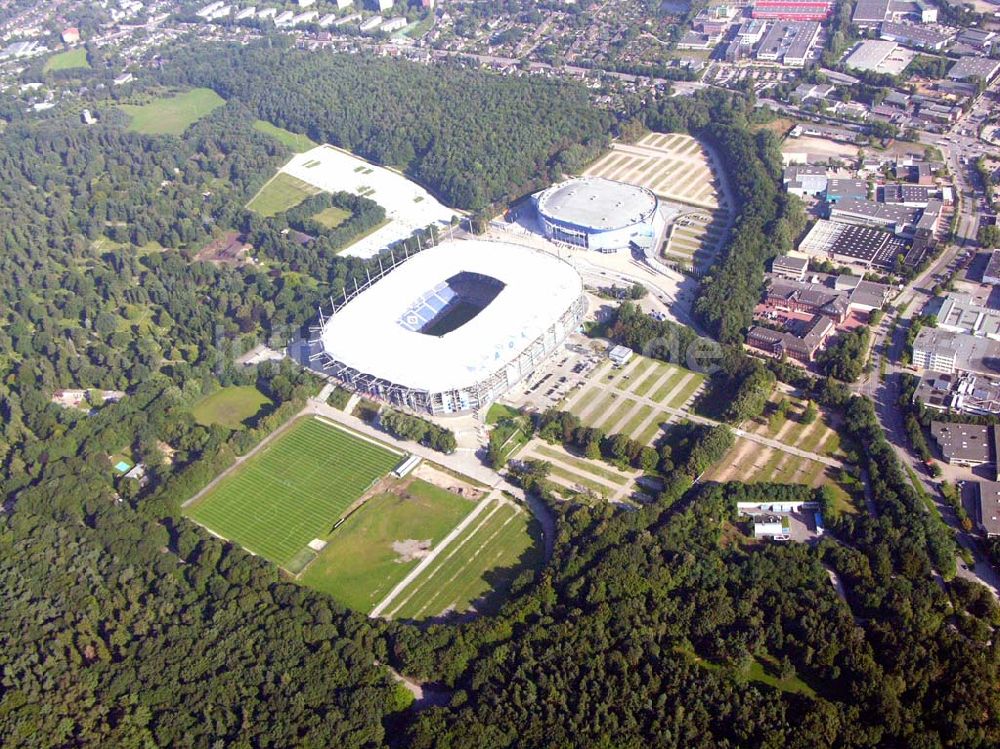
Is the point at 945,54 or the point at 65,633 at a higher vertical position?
the point at 945,54

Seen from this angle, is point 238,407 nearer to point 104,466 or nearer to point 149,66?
point 104,466

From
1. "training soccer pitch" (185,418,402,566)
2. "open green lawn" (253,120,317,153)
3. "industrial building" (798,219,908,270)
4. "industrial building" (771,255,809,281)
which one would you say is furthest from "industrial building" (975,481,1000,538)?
"open green lawn" (253,120,317,153)

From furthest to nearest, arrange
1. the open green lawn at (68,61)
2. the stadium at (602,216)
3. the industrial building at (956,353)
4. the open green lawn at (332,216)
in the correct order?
the open green lawn at (68,61) < the open green lawn at (332,216) < the stadium at (602,216) < the industrial building at (956,353)

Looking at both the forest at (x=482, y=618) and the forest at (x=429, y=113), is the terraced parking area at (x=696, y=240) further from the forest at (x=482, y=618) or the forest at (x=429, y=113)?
the forest at (x=429, y=113)

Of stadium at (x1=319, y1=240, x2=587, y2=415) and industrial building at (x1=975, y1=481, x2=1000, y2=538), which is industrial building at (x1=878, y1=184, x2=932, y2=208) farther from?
industrial building at (x1=975, y1=481, x2=1000, y2=538)

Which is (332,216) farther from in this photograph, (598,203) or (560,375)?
(560,375)

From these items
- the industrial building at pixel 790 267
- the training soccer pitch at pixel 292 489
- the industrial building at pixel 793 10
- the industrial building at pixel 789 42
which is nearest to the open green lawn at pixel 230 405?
the training soccer pitch at pixel 292 489

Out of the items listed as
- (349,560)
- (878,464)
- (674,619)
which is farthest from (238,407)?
(878,464)
